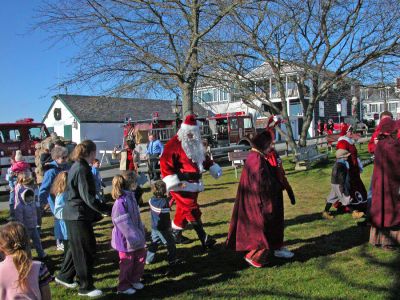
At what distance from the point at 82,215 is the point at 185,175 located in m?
2.05

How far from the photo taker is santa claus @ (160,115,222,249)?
610 cm

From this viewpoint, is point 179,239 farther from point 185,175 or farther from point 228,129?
point 228,129

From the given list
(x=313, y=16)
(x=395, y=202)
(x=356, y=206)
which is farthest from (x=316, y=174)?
Result: (x=395, y=202)

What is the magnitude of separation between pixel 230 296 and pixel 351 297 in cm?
117

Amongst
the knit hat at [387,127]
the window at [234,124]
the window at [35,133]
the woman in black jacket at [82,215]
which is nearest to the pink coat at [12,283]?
the woman in black jacket at [82,215]

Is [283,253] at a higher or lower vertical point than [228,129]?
lower

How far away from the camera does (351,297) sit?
13.8 ft

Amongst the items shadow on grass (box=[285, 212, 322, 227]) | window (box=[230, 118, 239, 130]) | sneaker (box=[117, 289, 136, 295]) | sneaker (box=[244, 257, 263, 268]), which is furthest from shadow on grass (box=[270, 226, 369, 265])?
window (box=[230, 118, 239, 130])

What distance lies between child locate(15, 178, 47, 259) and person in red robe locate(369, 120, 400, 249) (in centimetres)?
448

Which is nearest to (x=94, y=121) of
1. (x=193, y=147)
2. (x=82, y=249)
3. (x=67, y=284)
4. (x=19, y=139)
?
(x=19, y=139)

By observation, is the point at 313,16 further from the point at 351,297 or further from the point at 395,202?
the point at 351,297

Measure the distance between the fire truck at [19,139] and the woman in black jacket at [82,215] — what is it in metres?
12.9

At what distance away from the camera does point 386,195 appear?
220 inches

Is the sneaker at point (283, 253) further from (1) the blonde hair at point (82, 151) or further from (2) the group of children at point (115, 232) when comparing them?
(1) the blonde hair at point (82, 151)
